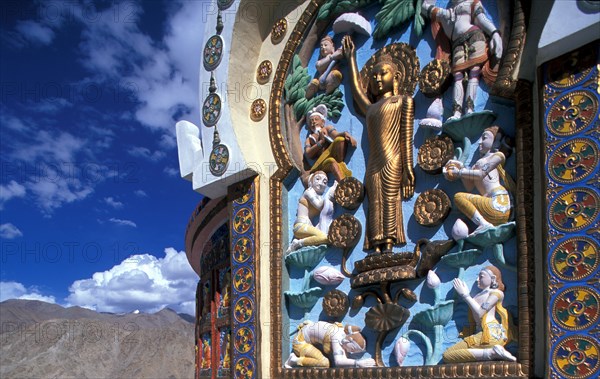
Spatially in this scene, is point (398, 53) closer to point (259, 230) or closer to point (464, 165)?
point (464, 165)

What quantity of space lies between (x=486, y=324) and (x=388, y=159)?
1.89 m

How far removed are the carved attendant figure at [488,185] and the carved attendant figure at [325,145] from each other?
156 centimetres

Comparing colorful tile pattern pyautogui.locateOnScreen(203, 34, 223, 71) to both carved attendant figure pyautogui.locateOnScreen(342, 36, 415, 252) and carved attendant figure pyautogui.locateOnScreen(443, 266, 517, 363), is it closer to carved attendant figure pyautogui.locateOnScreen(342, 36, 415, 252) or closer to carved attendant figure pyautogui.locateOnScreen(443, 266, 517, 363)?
carved attendant figure pyautogui.locateOnScreen(342, 36, 415, 252)

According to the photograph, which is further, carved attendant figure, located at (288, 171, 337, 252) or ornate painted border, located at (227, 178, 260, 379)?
ornate painted border, located at (227, 178, 260, 379)

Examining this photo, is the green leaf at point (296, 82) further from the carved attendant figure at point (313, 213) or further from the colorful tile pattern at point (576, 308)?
the colorful tile pattern at point (576, 308)

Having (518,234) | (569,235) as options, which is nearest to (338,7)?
(518,234)

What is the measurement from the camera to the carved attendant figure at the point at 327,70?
723 cm

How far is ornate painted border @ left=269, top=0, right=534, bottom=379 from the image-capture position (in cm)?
511

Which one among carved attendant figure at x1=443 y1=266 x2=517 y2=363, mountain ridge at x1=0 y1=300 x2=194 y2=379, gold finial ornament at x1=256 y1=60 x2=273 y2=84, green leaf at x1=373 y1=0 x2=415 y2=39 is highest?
green leaf at x1=373 y1=0 x2=415 y2=39

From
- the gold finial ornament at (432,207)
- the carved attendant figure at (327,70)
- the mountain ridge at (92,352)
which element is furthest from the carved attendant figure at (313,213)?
the mountain ridge at (92,352)

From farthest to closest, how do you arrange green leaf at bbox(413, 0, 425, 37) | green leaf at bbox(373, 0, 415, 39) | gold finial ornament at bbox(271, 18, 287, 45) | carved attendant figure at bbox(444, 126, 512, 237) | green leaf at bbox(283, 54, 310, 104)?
1. gold finial ornament at bbox(271, 18, 287, 45)
2. green leaf at bbox(283, 54, 310, 104)
3. green leaf at bbox(373, 0, 415, 39)
4. green leaf at bbox(413, 0, 425, 37)
5. carved attendant figure at bbox(444, 126, 512, 237)

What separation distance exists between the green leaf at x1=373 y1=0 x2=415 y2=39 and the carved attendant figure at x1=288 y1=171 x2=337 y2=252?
1.65m

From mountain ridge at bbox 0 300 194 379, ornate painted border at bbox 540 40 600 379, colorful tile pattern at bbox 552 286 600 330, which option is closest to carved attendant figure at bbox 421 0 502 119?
ornate painted border at bbox 540 40 600 379

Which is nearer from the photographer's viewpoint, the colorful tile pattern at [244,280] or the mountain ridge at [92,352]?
the colorful tile pattern at [244,280]
